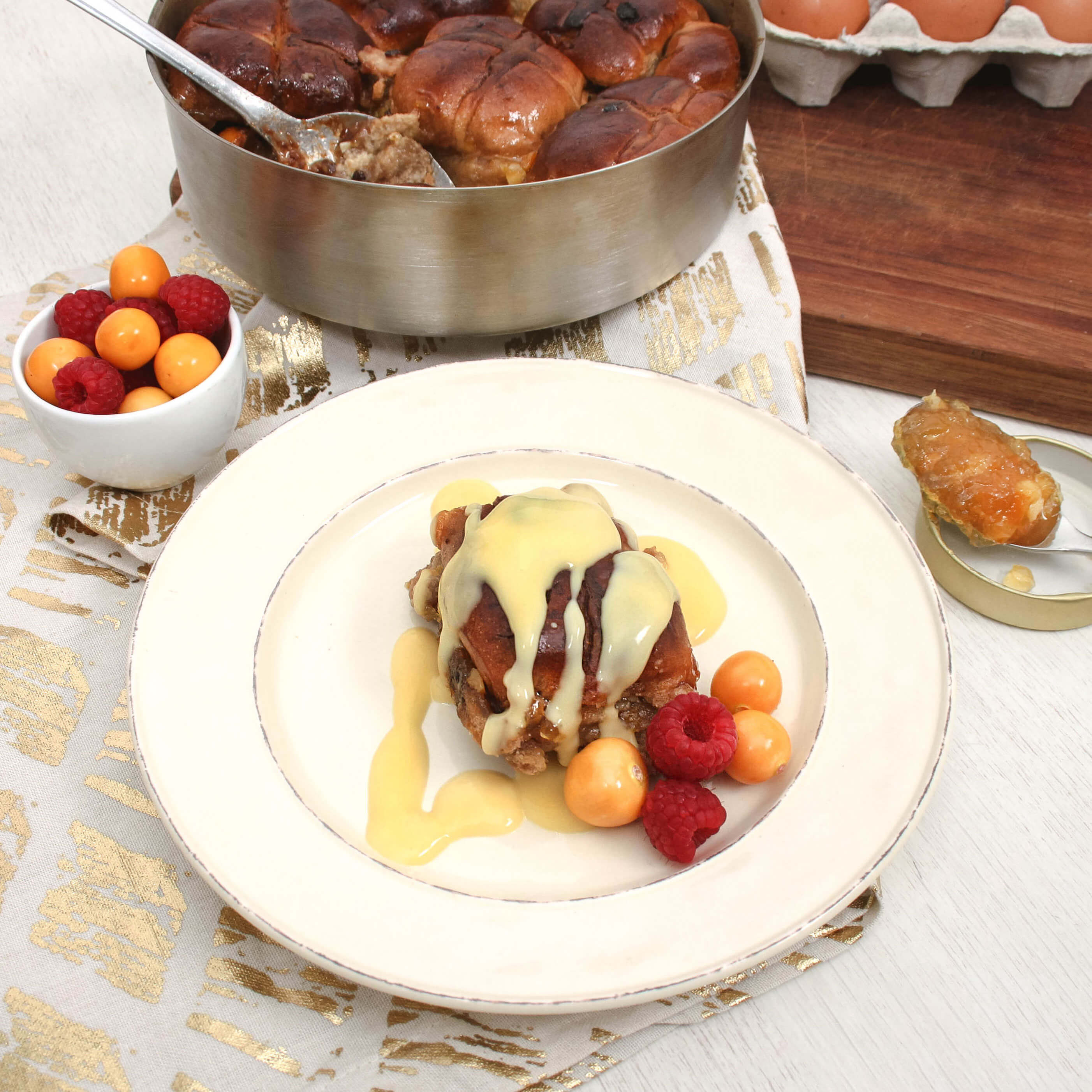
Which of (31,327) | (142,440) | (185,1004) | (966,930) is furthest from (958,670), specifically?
(31,327)

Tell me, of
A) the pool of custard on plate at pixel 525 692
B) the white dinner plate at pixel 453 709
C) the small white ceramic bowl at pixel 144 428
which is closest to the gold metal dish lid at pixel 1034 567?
the white dinner plate at pixel 453 709

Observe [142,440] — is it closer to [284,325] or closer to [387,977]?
[284,325]

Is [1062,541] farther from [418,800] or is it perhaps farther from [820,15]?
[820,15]

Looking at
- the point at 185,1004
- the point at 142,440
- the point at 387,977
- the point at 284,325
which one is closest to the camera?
the point at 387,977

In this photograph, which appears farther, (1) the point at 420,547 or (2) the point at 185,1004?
(1) the point at 420,547

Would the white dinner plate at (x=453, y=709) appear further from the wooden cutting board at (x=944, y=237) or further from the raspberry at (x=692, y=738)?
the wooden cutting board at (x=944, y=237)

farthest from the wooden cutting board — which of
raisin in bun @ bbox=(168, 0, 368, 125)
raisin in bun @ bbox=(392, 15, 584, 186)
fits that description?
raisin in bun @ bbox=(168, 0, 368, 125)

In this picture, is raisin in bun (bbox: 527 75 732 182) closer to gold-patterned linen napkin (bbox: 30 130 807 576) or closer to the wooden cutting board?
gold-patterned linen napkin (bbox: 30 130 807 576)
